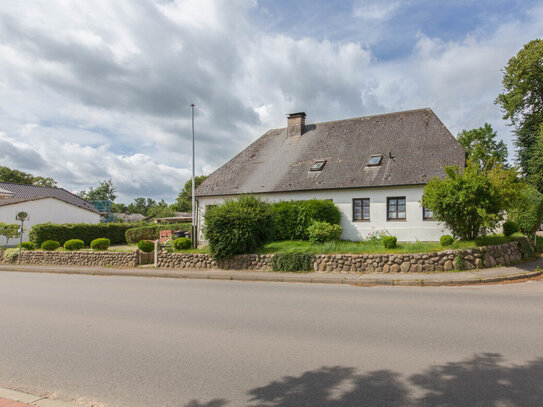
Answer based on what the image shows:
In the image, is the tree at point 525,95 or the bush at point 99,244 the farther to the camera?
the tree at point 525,95

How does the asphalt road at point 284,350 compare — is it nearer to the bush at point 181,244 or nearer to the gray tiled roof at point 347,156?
the bush at point 181,244

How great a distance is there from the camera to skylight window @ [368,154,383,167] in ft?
72.9

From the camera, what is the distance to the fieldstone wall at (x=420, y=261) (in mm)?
12609

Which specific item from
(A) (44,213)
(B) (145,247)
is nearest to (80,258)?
(B) (145,247)

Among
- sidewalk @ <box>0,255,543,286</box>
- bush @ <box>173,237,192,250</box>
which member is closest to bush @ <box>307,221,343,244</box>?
sidewalk @ <box>0,255,543,286</box>

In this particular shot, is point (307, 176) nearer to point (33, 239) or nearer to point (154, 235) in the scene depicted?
point (154, 235)

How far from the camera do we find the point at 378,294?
9789 millimetres

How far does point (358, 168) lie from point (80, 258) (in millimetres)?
16758

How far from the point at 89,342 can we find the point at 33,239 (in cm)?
2487

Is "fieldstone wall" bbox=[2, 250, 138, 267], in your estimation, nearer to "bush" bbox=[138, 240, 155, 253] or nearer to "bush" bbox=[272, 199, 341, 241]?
"bush" bbox=[138, 240, 155, 253]

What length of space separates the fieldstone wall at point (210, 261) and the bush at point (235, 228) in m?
0.38

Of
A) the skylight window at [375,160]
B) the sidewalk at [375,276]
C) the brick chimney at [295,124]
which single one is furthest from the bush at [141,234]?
the skylight window at [375,160]

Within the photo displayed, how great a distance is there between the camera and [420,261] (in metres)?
12.7

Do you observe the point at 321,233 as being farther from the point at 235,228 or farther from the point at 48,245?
the point at 48,245
